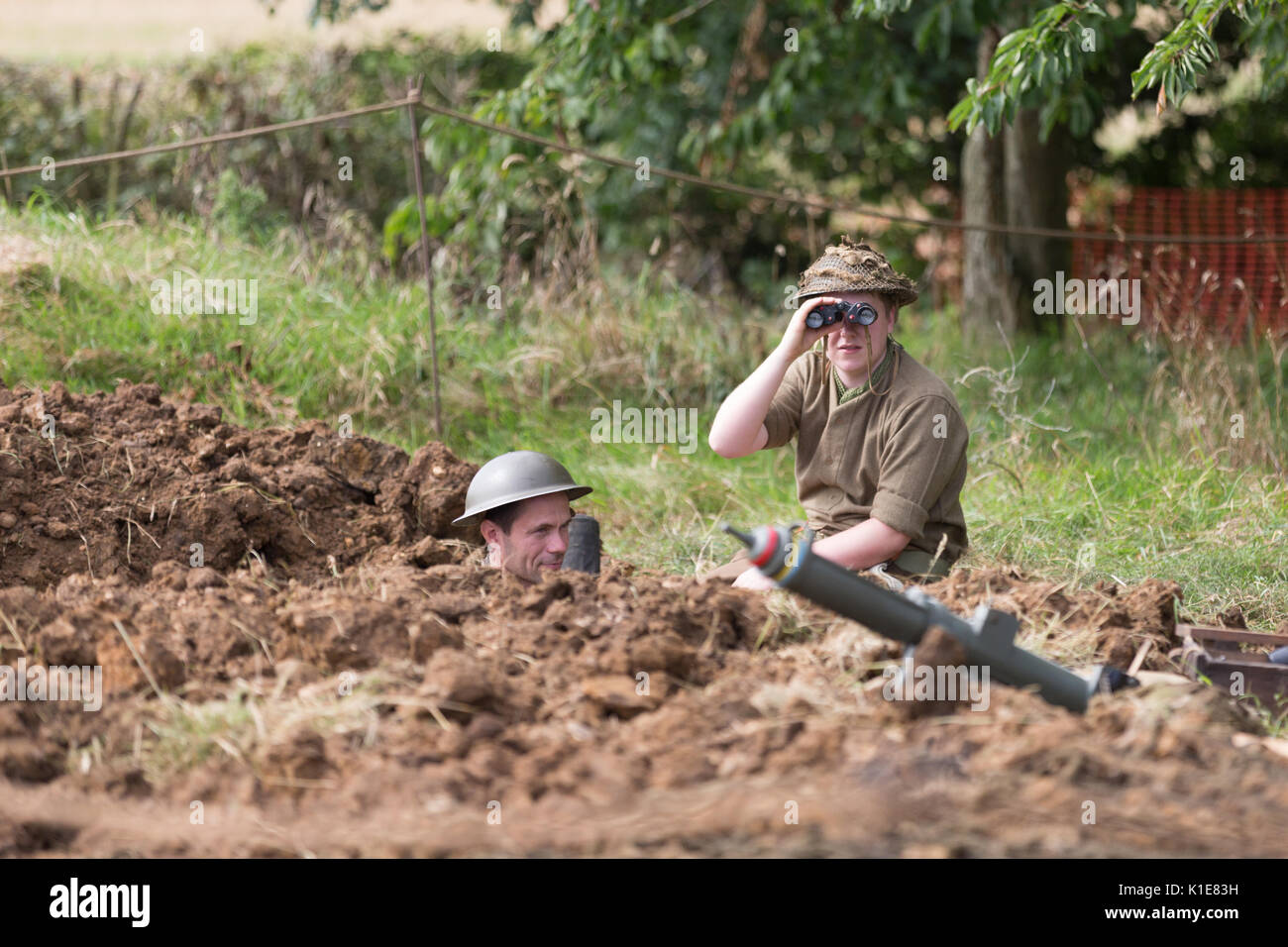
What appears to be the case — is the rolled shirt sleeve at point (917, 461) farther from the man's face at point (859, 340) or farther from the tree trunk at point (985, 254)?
the tree trunk at point (985, 254)

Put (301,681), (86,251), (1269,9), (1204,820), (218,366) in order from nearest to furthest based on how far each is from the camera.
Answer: (1204,820), (301,681), (1269,9), (218,366), (86,251)

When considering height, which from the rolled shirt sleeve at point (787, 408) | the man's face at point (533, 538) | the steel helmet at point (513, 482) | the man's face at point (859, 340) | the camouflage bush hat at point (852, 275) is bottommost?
the man's face at point (533, 538)

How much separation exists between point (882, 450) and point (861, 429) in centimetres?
12

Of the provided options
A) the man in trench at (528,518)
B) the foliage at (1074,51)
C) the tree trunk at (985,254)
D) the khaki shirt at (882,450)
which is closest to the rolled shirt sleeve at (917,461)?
the khaki shirt at (882,450)

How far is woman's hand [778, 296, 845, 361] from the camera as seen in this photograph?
373 cm

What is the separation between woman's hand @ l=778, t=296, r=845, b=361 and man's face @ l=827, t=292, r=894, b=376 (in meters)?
0.05

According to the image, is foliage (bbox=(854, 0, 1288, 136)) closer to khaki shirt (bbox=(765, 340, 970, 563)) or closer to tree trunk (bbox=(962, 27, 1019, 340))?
tree trunk (bbox=(962, 27, 1019, 340))

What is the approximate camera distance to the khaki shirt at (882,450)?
3.75 m

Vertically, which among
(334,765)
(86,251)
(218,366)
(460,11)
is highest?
(460,11)

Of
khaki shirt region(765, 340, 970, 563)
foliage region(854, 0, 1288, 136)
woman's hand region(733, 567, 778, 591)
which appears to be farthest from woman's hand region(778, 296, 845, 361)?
foliage region(854, 0, 1288, 136)

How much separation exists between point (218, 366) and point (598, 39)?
8.86 ft

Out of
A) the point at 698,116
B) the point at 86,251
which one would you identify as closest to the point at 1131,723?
the point at 86,251
